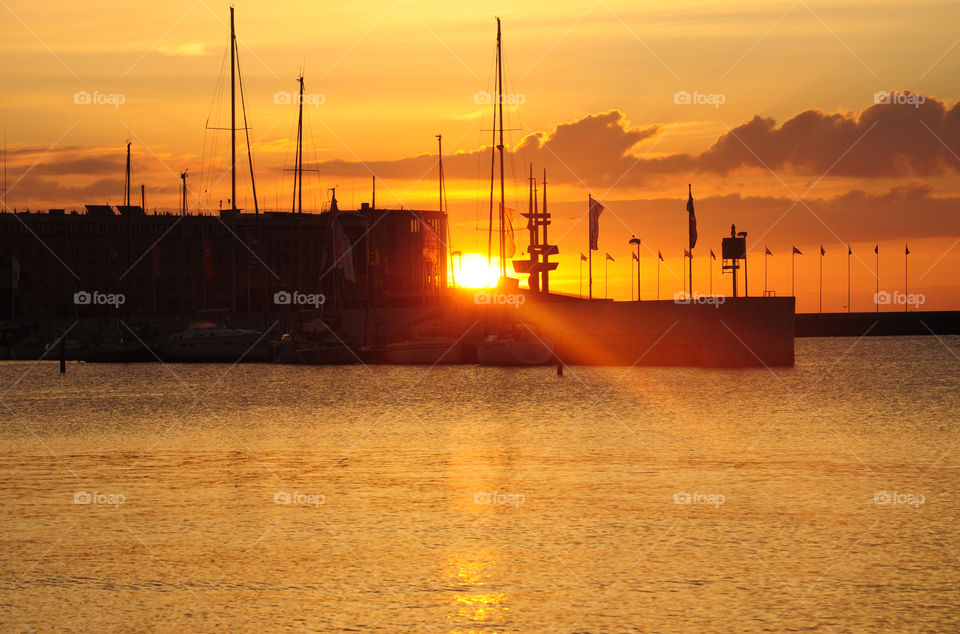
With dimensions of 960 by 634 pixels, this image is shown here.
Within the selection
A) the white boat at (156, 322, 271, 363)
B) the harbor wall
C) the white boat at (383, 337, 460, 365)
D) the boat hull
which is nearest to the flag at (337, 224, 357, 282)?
the white boat at (383, 337, 460, 365)

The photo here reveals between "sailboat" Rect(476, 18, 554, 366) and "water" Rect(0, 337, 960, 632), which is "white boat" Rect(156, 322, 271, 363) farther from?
"water" Rect(0, 337, 960, 632)

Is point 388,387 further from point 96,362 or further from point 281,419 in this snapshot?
point 96,362

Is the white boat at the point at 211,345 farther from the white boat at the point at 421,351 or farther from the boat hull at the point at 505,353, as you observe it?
the boat hull at the point at 505,353

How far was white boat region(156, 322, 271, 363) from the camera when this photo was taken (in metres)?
109

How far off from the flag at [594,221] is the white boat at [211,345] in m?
35.7

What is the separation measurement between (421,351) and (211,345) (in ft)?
82.2

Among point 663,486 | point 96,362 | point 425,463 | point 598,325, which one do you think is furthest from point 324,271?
point 663,486

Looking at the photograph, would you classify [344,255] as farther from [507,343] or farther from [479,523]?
[479,523]

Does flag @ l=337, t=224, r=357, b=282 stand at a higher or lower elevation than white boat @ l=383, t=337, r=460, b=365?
higher

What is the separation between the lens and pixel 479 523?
23797mm

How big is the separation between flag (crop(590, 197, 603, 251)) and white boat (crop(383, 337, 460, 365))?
14537mm

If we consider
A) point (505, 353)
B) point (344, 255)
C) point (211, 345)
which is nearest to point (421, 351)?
point (505, 353)

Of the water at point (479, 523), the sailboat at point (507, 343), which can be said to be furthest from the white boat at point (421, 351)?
the water at point (479, 523)

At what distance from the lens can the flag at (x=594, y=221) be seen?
95.4 m
